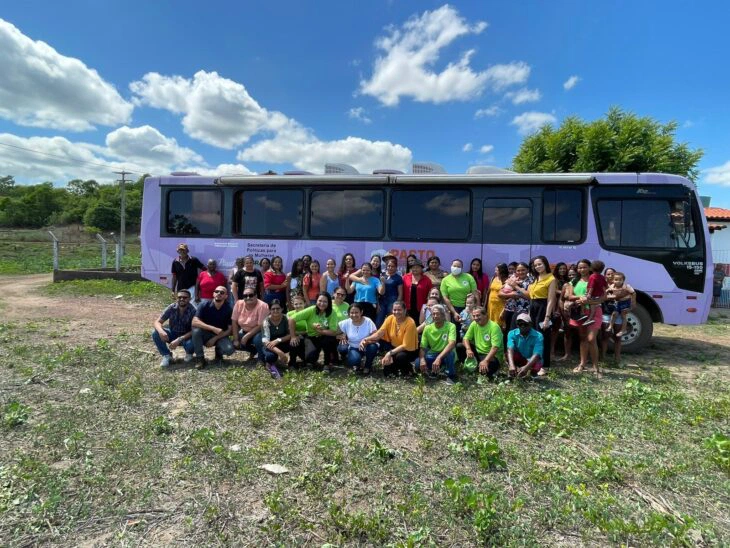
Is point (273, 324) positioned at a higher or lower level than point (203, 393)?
higher

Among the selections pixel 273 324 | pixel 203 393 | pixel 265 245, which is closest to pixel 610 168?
pixel 265 245

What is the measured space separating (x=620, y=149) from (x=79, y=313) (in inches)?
747

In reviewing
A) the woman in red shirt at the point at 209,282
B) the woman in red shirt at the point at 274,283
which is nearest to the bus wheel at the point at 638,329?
the woman in red shirt at the point at 274,283

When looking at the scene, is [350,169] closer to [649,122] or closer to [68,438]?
[68,438]

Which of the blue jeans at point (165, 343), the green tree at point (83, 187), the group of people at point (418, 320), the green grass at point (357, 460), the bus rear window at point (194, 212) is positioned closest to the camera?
the green grass at point (357, 460)

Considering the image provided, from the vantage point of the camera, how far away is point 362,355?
6230mm

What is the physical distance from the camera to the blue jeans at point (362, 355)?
6146 mm

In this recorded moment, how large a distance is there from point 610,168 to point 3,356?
1863cm

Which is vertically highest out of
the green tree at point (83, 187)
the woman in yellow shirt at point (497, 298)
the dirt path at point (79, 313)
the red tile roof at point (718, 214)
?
the green tree at point (83, 187)

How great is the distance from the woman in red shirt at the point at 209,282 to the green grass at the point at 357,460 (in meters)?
2.23

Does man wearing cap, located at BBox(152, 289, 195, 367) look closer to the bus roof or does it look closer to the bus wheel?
the bus roof

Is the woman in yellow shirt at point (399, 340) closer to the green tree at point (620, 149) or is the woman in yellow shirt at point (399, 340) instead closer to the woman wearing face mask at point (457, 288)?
the woman wearing face mask at point (457, 288)

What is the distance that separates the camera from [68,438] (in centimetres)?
391

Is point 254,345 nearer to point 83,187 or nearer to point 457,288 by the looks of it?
point 457,288
